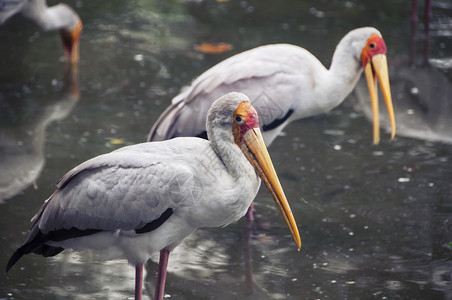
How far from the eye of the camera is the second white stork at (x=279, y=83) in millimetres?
5031

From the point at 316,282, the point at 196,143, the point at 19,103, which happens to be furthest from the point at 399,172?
the point at 19,103

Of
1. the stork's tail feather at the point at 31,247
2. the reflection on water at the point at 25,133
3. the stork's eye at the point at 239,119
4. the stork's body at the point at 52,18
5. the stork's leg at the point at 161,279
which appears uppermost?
the stork's eye at the point at 239,119

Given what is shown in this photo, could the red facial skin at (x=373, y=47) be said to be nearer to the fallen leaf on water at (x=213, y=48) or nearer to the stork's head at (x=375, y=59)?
the stork's head at (x=375, y=59)

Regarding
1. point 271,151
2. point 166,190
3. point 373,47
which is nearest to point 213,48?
point 271,151

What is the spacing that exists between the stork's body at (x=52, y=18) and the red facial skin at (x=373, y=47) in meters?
3.59

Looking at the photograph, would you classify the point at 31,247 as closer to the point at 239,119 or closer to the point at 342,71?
the point at 239,119

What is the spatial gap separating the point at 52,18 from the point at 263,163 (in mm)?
5068

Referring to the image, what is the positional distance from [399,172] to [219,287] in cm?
202

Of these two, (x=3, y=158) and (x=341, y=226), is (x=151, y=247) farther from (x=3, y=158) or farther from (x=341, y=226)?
(x=3, y=158)

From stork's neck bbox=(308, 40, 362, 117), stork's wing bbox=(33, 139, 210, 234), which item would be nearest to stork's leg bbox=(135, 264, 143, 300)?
stork's wing bbox=(33, 139, 210, 234)

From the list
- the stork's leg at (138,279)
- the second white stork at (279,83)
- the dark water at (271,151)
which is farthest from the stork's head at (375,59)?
the stork's leg at (138,279)

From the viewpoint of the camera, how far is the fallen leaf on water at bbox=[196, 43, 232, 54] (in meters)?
7.91

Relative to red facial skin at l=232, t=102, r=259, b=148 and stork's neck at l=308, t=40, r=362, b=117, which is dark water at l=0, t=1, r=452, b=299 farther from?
red facial skin at l=232, t=102, r=259, b=148

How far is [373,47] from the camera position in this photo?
5.13 m
